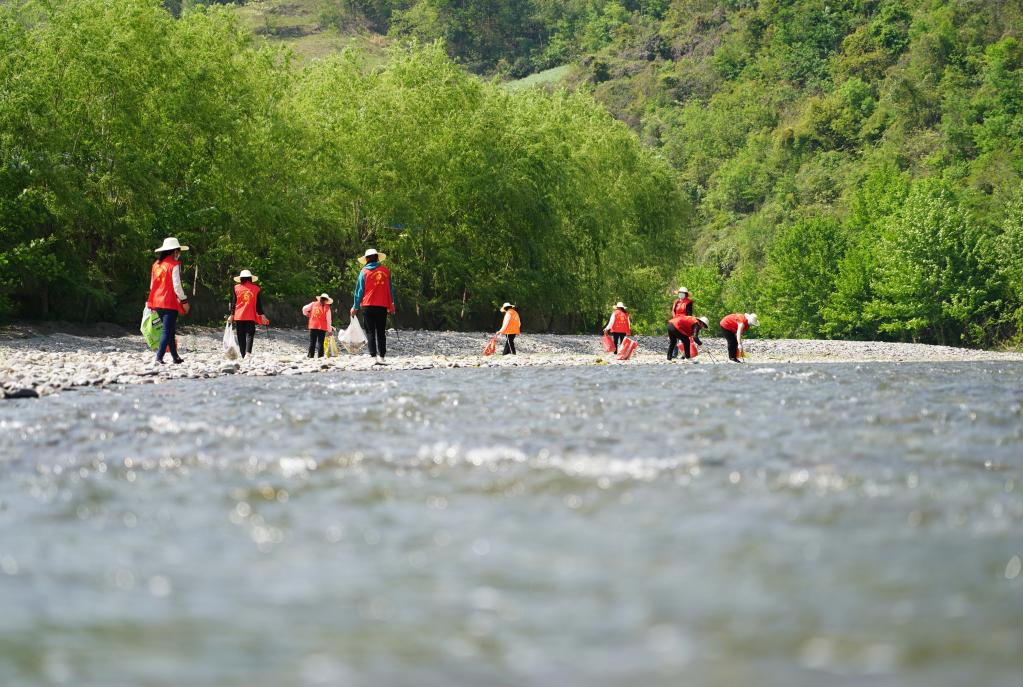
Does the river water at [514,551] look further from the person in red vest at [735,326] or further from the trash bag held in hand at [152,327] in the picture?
the person in red vest at [735,326]

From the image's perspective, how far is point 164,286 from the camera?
842 inches

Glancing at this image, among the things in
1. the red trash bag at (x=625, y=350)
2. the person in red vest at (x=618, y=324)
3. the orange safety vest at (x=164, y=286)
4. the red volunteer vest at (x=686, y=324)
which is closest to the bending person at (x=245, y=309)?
the orange safety vest at (x=164, y=286)

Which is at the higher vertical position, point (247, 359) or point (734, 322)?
point (734, 322)

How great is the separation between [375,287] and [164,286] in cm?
379

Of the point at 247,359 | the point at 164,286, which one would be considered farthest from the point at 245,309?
the point at 164,286

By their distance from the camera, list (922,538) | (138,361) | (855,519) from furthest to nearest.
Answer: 1. (138,361)
2. (855,519)
3. (922,538)

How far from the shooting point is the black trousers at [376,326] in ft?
79.1

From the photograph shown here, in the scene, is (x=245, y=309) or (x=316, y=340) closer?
(x=245, y=309)

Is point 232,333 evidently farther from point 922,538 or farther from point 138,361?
point 922,538

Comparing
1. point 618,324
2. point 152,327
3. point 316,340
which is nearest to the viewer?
point 152,327

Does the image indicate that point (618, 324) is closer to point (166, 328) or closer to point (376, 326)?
point (376, 326)

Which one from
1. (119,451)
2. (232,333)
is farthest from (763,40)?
(119,451)

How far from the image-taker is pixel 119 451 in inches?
438

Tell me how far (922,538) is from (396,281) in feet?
146
